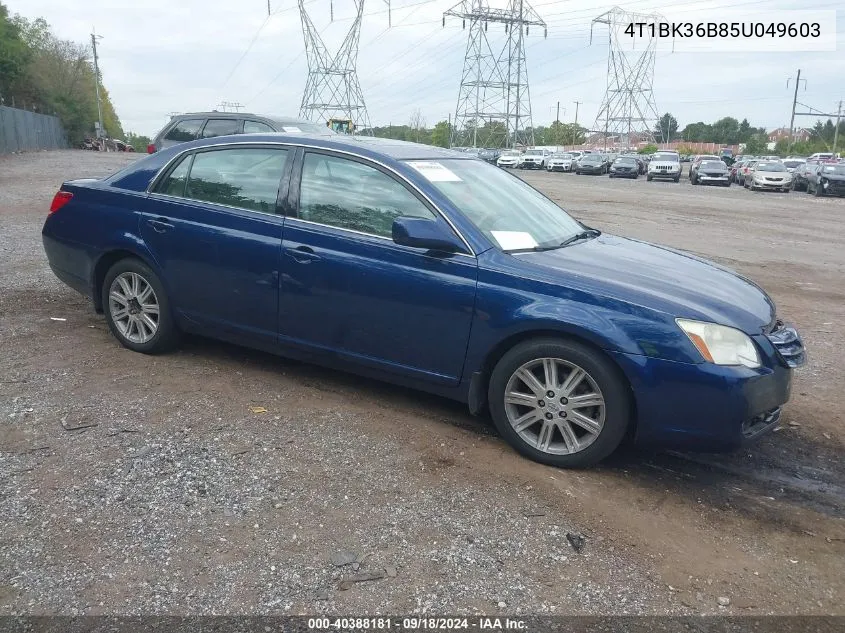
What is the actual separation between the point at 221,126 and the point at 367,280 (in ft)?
30.4

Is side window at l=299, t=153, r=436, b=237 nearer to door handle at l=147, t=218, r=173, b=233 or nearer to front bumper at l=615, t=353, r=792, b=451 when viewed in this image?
door handle at l=147, t=218, r=173, b=233

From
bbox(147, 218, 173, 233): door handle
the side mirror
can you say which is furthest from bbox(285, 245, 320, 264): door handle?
bbox(147, 218, 173, 233): door handle

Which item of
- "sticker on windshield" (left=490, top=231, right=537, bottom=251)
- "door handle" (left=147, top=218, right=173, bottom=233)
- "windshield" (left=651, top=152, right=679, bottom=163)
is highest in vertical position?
"windshield" (left=651, top=152, right=679, bottom=163)

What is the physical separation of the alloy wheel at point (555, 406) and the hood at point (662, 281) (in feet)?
1.55

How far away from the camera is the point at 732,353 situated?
12.0 feet

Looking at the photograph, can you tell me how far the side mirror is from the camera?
161 inches

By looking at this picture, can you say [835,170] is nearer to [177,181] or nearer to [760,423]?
[760,423]

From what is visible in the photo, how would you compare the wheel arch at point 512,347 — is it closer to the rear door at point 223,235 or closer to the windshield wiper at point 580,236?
the windshield wiper at point 580,236

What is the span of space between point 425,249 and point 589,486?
157 centimetres

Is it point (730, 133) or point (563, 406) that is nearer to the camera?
point (563, 406)

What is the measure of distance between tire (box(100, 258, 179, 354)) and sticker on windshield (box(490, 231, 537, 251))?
2.45m

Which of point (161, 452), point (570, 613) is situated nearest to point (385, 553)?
point (570, 613)

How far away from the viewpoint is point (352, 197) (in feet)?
15.0

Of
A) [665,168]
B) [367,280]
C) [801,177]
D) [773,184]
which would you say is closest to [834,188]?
[773,184]
